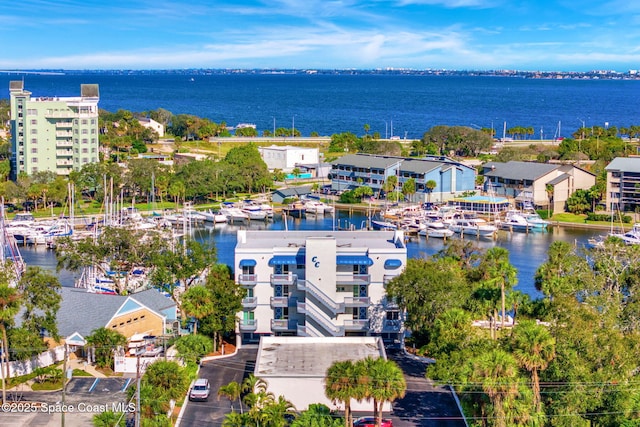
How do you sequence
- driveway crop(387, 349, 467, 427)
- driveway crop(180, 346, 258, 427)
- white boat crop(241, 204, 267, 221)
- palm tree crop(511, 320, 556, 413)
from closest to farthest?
palm tree crop(511, 320, 556, 413), driveway crop(387, 349, 467, 427), driveway crop(180, 346, 258, 427), white boat crop(241, 204, 267, 221)

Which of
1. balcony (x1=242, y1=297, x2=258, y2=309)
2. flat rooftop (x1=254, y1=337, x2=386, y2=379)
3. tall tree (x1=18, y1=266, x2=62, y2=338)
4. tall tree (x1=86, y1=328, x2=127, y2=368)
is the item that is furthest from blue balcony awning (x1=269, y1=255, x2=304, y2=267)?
tall tree (x1=18, y1=266, x2=62, y2=338)

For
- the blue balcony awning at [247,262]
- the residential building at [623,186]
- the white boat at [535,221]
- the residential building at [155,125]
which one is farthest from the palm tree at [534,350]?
the residential building at [155,125]

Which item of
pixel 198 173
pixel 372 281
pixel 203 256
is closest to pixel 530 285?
pixel 372 281

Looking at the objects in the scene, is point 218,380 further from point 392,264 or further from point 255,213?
point 255,213

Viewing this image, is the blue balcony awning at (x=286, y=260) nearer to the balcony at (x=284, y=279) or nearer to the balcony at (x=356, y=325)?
the balcony at (x=284, y=279)

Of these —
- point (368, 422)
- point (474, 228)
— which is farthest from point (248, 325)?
point (474, 228)

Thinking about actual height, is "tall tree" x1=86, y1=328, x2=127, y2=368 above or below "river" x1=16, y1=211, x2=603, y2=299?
below

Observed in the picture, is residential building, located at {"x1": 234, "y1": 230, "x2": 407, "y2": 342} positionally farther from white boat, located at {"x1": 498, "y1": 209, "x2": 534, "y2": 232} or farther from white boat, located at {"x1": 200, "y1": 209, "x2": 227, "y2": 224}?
white boat, located at {"x1": 200, "y1": 209, "x2": 227, "y2": 224}
